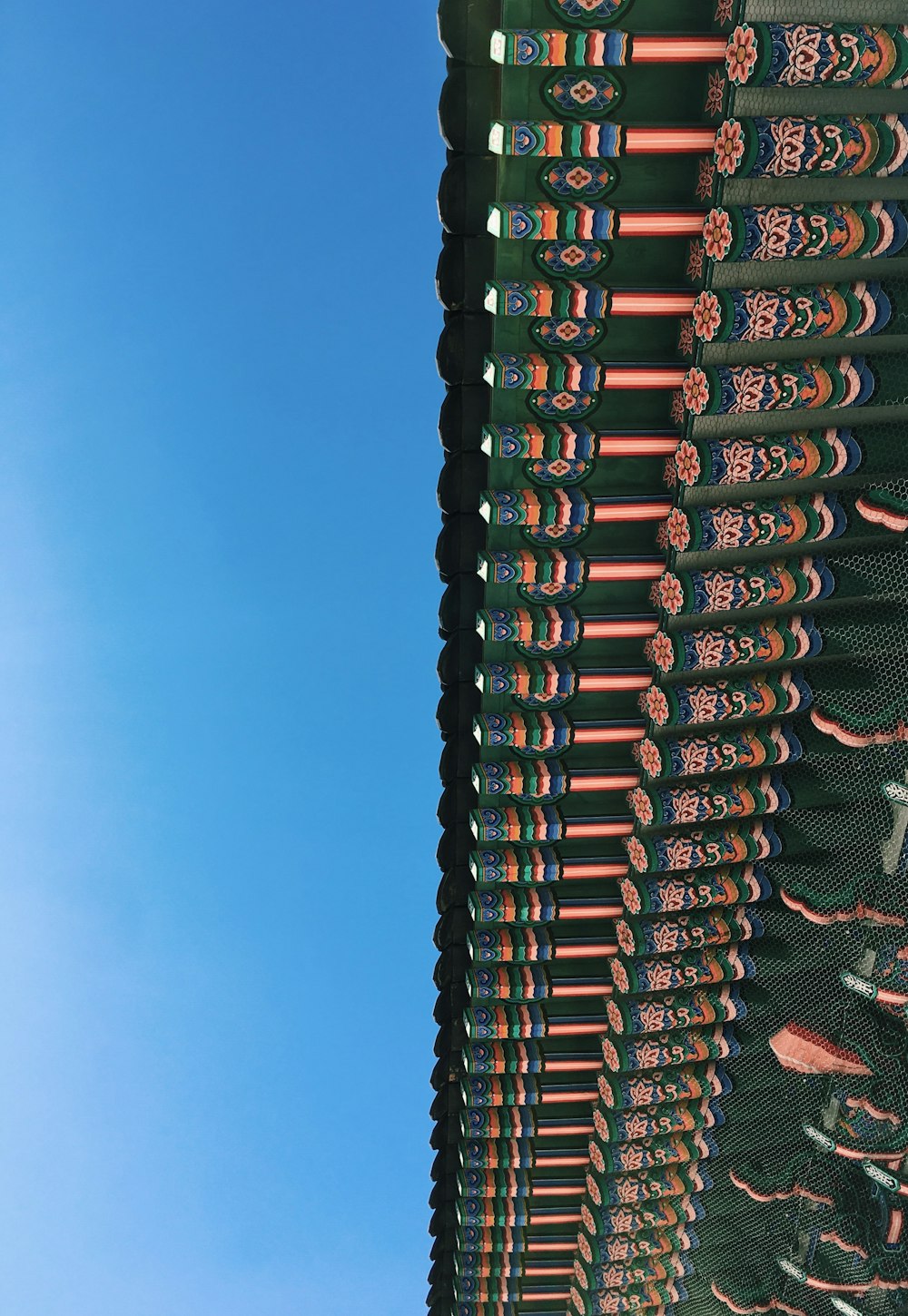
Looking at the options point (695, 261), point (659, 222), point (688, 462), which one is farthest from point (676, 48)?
point (688, 462)

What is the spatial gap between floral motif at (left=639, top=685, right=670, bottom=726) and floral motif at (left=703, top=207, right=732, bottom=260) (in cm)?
536

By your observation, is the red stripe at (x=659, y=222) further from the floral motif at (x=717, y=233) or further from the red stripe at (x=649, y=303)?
the red stripe at (x=649, y=303)

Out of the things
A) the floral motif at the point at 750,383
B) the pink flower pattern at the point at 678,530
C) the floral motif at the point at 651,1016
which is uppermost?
the floral motif at the point at 750,383

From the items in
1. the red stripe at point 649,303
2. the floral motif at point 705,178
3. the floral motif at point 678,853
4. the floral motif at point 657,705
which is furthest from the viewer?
the floral motif at point 678,853

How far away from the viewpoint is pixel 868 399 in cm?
1271

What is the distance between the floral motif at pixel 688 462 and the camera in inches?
513

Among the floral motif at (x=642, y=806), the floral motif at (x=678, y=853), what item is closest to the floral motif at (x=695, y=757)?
the floral motif at (x=642, y=806)

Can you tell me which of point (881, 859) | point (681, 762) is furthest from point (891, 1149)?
point (681, 762)

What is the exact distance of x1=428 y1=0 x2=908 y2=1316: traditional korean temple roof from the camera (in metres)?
11.6

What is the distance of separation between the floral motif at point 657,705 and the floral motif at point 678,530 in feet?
6.66

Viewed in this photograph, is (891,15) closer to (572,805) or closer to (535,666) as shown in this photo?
(535,666)

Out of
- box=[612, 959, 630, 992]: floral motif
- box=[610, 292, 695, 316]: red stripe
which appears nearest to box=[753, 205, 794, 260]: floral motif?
box=[610, 292, 695, 316]: red stripe

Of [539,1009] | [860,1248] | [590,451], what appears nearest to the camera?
[590,451]

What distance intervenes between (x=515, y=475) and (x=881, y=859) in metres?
6.32
